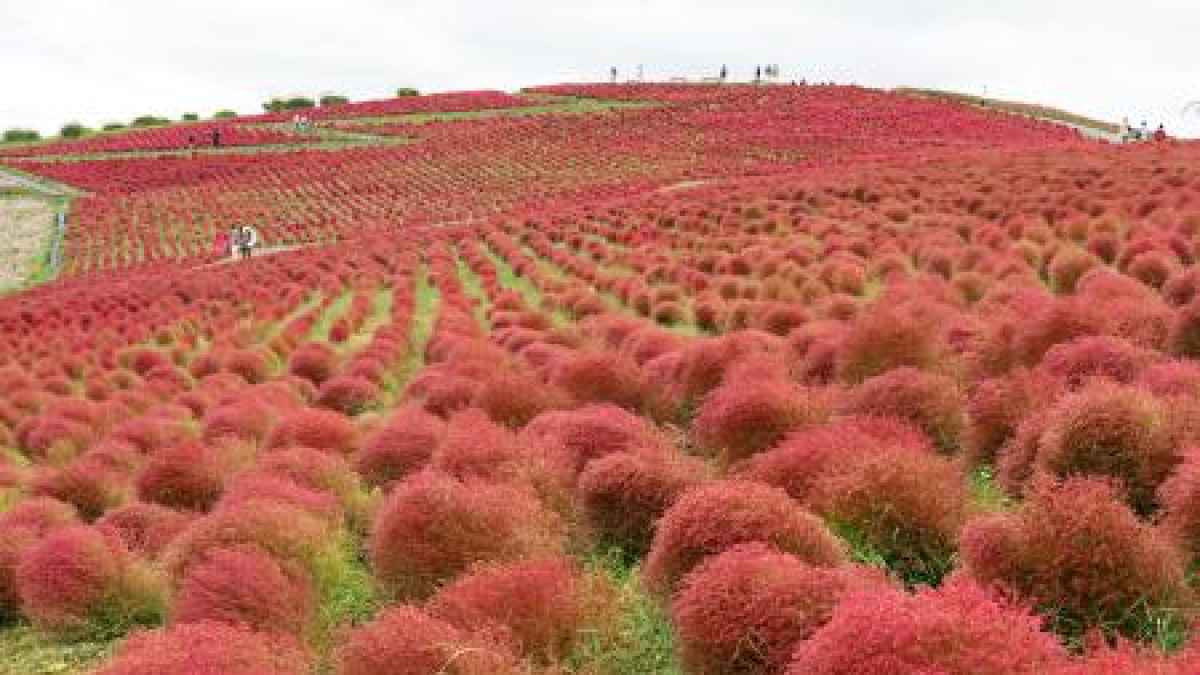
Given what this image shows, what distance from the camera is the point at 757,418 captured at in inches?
363

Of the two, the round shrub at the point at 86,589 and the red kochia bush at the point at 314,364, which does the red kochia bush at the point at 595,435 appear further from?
the red kochia bush at the point at 314,364

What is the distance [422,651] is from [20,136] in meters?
91.0

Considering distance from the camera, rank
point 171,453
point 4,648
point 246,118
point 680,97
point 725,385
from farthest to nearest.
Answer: point 246,118
point 680,97
point 171,453
point 725,385
point 4,648

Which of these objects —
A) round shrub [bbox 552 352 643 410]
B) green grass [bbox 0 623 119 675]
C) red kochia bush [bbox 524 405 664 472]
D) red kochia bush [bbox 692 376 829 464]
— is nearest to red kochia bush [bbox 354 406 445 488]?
red kochia bush [bbox 524 405 664 472]

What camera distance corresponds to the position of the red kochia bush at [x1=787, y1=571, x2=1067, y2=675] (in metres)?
4.35

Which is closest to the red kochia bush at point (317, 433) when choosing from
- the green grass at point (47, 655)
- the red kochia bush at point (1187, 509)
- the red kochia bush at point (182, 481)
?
the red kochia bush at point (182, 481)

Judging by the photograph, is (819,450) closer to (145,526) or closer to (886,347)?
(886,347)

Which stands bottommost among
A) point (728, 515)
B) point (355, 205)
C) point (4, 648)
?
point (4, 648)

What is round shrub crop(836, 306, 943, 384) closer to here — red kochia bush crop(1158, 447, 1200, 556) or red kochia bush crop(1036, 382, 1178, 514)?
red kochia bush crop(1036, 382, 1178, 514)

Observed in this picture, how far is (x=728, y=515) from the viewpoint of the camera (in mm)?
6410

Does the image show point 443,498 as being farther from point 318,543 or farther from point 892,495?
point 892,495

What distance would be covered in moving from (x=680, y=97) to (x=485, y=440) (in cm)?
7125

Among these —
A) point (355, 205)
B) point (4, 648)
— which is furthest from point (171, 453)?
point (355, 205)

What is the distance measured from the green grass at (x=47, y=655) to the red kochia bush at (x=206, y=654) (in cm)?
179
